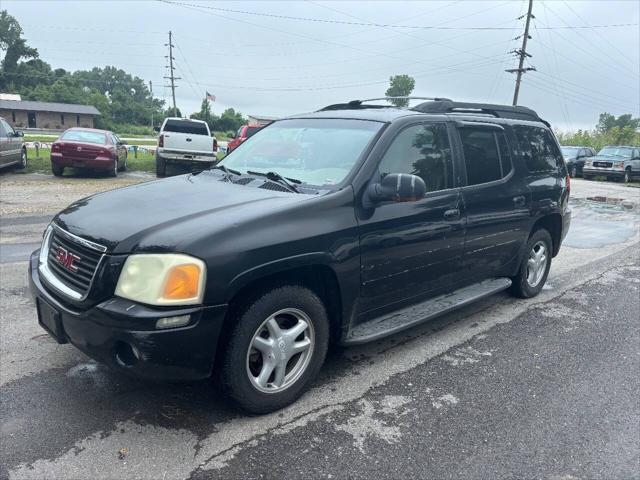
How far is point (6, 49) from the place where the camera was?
97625 millimetres

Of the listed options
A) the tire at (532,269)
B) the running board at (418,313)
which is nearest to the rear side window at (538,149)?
the tire at (532,269)

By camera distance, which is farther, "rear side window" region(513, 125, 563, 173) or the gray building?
the gray building

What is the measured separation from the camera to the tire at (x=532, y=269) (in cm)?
538

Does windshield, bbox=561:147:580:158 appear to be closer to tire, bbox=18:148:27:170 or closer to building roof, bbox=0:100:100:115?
tire, bbox=18:148:27:170

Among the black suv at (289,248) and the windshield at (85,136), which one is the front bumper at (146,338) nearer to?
the black suv at (289,248)

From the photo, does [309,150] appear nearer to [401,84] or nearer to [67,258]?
[67,258]

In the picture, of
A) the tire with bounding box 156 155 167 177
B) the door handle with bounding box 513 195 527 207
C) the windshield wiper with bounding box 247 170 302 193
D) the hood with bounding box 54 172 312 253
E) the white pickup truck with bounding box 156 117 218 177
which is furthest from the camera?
the tire with bounding box 156 155 167 177

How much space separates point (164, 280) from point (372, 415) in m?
1.52

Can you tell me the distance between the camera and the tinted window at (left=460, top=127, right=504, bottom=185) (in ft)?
14.4

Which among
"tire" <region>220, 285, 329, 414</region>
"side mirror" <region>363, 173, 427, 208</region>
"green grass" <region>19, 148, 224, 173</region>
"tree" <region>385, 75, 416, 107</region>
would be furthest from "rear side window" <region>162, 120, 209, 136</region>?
"tree" <region>385, 75, 416, 107</region>

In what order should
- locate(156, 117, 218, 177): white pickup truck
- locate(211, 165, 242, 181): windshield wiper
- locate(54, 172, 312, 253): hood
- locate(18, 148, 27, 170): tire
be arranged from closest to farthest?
locate(54, 172, 312, 253): hood, locate(211, 165, 242, 181): windshield wiper, locate(18, 148, 27, 170): tire, locate(156, 117, 218, 177): white pickup truck

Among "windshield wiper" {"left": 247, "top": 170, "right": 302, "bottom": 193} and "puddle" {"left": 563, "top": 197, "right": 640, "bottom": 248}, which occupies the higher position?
"windshield wiper" {"left": 247, "top": 170, "right": 302, "bottom": 193}

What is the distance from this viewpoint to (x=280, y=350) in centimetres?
309

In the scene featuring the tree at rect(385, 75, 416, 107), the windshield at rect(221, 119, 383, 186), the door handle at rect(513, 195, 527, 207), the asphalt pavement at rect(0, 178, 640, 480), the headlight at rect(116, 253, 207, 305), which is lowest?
Answer: the asphalt pavement at rect(0, 178, 640, 480)
